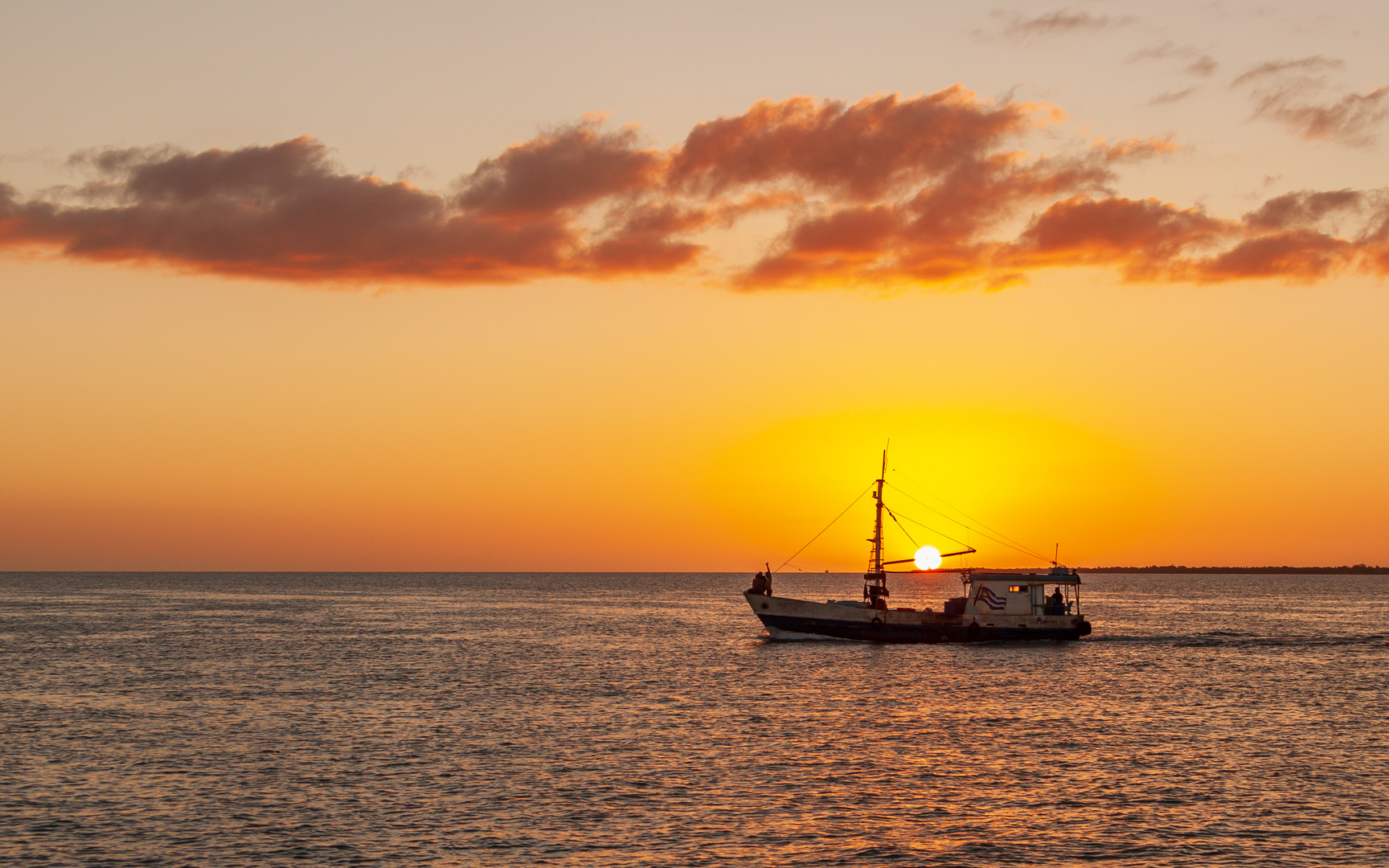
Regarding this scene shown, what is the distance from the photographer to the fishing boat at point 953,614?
96938mm

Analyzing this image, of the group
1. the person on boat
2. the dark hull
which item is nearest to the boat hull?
the dark hull

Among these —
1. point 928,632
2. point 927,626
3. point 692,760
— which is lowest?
point 692,760

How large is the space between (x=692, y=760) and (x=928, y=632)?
56.9 m

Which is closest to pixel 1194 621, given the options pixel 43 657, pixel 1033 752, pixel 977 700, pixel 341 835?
pixel 977 700

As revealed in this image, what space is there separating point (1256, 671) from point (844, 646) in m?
30.1

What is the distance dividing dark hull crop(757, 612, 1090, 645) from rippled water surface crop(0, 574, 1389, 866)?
6575 mm

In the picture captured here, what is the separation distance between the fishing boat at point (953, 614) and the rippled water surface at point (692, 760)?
6.74 metres

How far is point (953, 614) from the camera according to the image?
98.4 m

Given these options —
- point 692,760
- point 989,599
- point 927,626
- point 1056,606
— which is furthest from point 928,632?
point 692,760

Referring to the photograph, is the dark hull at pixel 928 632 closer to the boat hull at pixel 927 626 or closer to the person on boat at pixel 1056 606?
the boat hull at pixel 927 626

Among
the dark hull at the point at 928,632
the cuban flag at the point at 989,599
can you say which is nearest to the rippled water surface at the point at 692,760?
the dark hull at the point at 928,632

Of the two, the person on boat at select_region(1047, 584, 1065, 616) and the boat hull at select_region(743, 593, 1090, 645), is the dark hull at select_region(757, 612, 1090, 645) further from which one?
the person on boat at select_region(1047, 584, 1065, 616)

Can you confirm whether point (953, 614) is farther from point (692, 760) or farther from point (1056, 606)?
point (692, 760)

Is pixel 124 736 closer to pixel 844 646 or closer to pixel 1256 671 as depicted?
pixel 844 646
